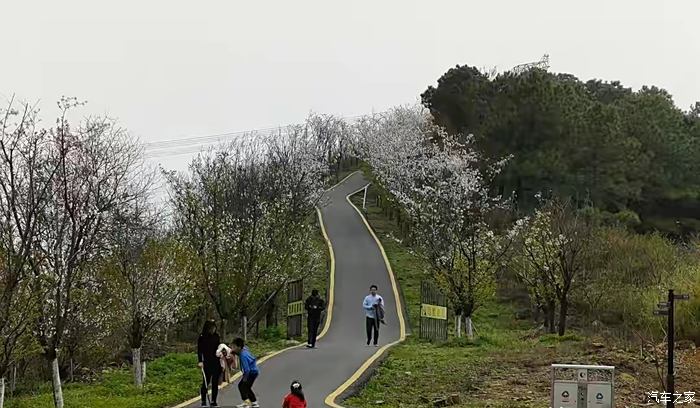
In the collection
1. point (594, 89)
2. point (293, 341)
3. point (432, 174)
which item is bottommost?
point (293, 341)

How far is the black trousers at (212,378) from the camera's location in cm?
1476

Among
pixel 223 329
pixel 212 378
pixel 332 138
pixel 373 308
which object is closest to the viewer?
pixel 212 378

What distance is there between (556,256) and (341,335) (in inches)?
296

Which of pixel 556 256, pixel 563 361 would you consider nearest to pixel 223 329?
pixel 556 256

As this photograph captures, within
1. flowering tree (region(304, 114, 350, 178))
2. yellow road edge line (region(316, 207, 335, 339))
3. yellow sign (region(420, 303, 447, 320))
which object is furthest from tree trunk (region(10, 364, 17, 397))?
flowering tree (region(304, 114, 350, 178))

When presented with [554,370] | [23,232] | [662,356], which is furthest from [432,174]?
[554,370]

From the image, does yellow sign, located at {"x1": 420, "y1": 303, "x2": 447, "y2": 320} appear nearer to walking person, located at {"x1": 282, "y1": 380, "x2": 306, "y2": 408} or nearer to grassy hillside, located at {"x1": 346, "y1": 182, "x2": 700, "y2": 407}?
grassy hillside, located at {"x1": 346, "y1": 182, "x2": 700, "y2": 407}

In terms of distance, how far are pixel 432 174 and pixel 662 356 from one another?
80.3 ft

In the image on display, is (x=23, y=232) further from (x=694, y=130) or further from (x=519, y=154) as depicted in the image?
(x=694, y=130)

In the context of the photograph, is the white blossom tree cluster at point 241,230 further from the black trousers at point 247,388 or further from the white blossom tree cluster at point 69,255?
the black trousers at point 247,388

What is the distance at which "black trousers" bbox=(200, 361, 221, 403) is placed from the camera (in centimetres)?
1476

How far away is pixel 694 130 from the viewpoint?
5247cm

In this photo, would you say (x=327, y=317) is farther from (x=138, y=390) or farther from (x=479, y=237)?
(x=138, y=390)

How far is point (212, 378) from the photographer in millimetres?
14977
